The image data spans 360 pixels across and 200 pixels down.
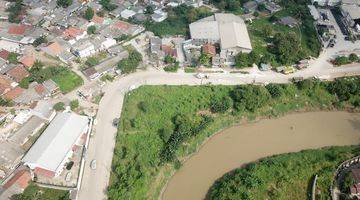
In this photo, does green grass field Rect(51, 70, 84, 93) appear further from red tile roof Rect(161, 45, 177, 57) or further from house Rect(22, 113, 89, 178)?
red tile roof Rect(161, 45, 177, 57)

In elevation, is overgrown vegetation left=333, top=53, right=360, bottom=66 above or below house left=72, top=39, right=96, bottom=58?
below

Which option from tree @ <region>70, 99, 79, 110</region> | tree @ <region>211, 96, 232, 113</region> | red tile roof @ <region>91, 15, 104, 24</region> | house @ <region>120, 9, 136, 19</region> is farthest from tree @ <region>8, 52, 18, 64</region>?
tree @ <region>211, 96, 232, 113</region>

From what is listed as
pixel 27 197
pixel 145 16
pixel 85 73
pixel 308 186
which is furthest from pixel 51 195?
pixel 145 16

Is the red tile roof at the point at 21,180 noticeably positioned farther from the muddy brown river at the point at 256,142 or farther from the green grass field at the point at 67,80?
the muddy brown river at the point at 256,142

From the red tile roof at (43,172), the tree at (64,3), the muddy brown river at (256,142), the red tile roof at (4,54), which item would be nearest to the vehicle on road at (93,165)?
the red tile roof at (43,172)

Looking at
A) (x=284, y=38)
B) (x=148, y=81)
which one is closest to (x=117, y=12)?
(x=148, y=81)
